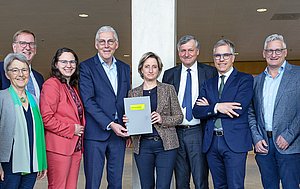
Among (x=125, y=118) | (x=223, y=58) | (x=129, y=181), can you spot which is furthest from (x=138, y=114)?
(x=129, y=181)

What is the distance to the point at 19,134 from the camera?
9.77ft

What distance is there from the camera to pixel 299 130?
339 centimetres

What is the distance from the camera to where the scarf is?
296 cm

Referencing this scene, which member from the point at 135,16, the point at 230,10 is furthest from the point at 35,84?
the point at 230,10

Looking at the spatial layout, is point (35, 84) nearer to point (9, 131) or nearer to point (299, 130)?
point (9, 131)

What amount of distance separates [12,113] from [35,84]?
2.37 feet

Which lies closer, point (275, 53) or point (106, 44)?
point (275, 53)

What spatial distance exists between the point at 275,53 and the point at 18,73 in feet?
6.64

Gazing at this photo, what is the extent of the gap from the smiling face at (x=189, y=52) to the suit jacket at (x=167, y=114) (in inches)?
13.4

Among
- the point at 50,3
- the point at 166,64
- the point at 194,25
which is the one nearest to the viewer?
the point at 166,64

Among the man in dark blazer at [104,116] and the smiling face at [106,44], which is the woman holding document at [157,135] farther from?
the smiling face at [106,44]

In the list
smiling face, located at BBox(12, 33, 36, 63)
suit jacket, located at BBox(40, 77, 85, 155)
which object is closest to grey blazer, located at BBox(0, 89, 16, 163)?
suit jacket, located at BBox(40, 77, 85, 155)

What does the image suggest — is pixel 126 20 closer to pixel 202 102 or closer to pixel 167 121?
pixel 202 102

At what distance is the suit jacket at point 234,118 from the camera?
3.41 m
